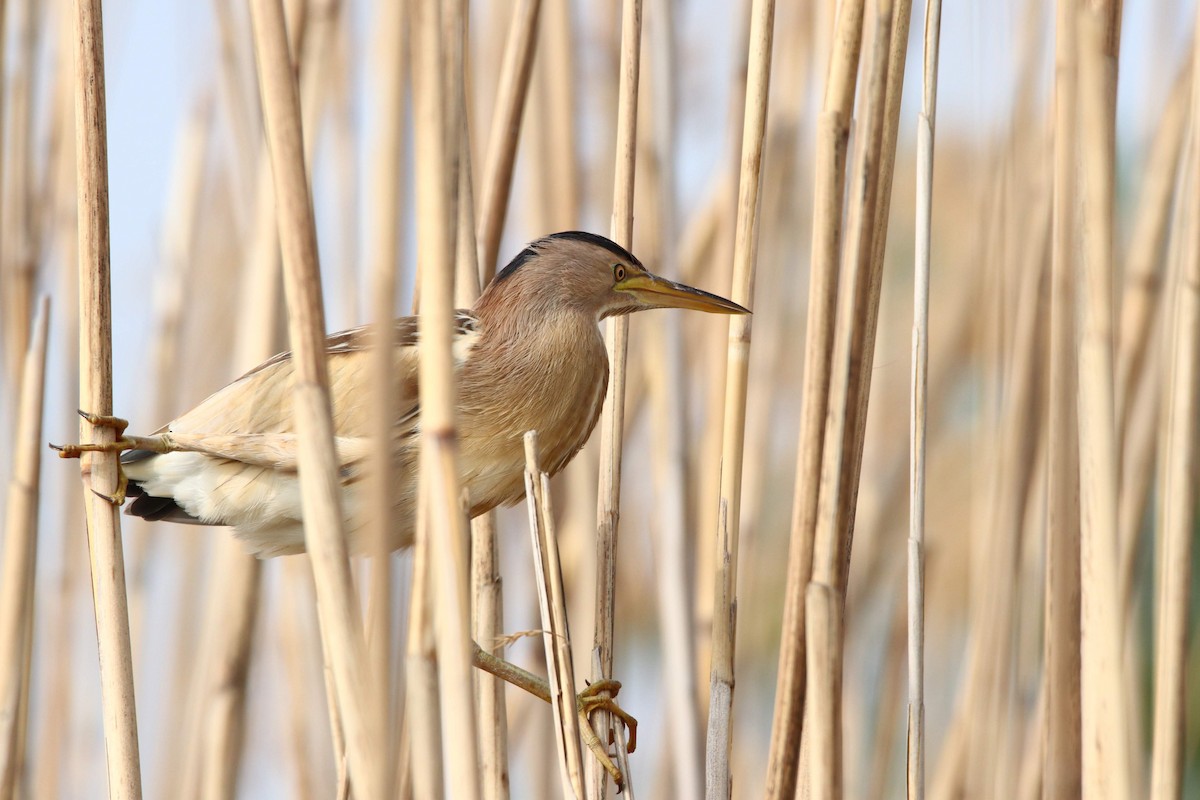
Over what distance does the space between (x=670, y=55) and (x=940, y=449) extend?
168 cm

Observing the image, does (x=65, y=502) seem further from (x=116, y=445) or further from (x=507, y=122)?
(x=507, y=122)

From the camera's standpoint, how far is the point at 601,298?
51.6 inches

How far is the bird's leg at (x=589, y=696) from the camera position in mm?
1000

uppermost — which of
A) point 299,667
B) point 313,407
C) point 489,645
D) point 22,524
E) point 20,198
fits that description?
point 20,198

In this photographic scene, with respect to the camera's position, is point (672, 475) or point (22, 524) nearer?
point (22, 524)

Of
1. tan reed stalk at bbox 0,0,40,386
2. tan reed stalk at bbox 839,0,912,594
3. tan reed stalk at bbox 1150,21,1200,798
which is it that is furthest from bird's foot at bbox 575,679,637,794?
tan reed stalk at bbox 0,0,40,386

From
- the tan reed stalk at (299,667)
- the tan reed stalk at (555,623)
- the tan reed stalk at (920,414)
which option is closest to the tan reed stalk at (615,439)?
the tan reed stalk at (555,623)

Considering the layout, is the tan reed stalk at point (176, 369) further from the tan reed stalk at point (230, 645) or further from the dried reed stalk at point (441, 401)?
the dried reed stalk at point (441, 401)

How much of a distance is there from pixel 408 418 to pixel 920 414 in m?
0.53

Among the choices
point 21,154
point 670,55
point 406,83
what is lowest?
point 406,83

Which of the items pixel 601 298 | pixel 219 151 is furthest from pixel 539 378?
pixel 219 151

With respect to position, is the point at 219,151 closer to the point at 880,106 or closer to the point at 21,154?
the point at 21,154

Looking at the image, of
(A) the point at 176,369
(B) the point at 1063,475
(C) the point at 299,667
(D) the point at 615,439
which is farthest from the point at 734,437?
(A) the point at 176,369

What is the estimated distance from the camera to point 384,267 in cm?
58
